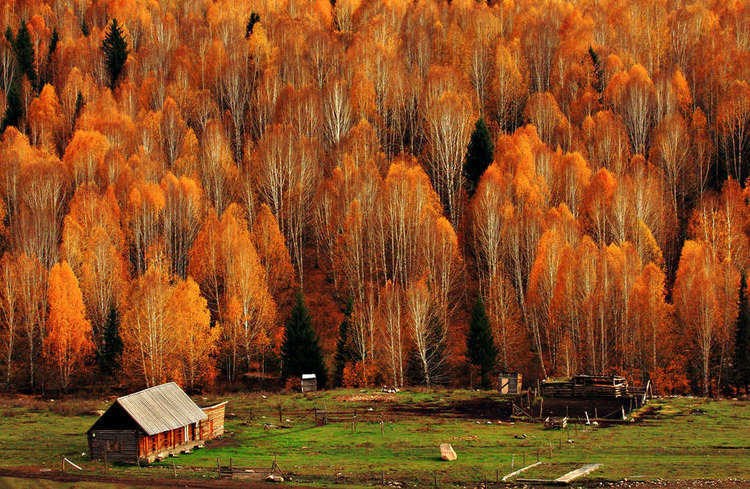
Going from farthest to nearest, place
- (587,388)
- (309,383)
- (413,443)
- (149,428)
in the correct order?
(309,383)
(587,388)
(413,443)
(149,428)

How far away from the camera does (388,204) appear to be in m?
96.6

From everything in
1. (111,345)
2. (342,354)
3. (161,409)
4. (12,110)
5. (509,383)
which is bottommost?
(161,409)

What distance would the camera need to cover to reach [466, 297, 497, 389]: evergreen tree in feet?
278

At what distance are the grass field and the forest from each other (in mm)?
10247

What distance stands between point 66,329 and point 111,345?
413 cm

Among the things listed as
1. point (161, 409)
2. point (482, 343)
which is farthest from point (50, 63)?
point (161, 409)

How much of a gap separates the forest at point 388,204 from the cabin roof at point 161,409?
65.6 ft

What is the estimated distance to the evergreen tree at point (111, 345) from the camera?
286 feet

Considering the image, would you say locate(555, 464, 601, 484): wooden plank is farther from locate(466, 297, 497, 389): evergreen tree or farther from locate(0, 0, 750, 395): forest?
locate(466, 297, 497, 389): evergreen tree

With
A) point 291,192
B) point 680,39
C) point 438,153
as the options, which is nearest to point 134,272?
point 291,192

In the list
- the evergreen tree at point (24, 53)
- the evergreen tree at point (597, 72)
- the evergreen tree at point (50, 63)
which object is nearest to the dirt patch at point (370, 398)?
the evergreen tree at point (597, 72)

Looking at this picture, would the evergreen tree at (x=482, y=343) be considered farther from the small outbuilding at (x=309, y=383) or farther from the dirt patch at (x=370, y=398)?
the small outbuilding at (x=309, y=383)

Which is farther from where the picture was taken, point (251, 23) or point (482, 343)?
point (251, 23)

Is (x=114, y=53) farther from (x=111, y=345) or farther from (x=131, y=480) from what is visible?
(x=131, y=480)
